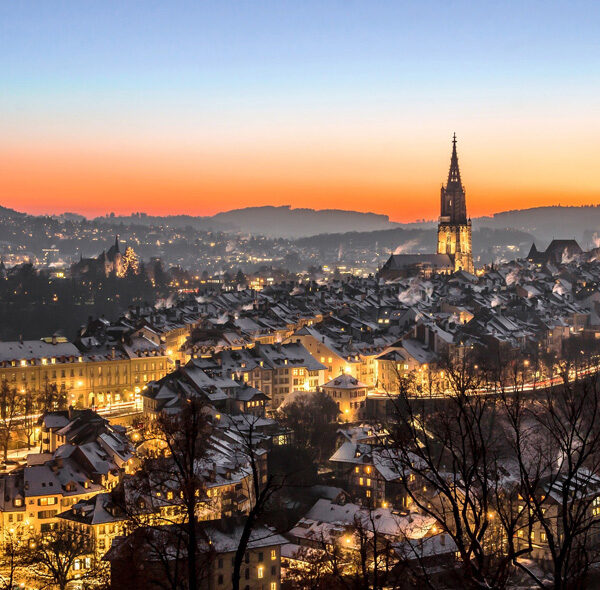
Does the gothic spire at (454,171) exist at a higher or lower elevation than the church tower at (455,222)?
higher

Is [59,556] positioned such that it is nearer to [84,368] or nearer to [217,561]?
[217,561]

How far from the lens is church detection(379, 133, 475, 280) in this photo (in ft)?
371

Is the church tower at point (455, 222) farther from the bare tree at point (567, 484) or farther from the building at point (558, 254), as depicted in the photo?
the bare tree at point (567, 484)

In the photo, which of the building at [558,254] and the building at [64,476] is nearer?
the building at [64,476]

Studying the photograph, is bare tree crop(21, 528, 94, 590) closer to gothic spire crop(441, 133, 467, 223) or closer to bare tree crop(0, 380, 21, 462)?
bare tree crop(0, 380, 21, 462)

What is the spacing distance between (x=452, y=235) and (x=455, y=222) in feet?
5.38

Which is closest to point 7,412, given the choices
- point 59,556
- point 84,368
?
point 84,368

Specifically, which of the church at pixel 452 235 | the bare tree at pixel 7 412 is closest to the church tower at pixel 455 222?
the church at pixel 452 235

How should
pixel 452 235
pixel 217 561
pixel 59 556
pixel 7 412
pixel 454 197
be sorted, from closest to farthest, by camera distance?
pixel 217 561, pixel 59 556, pixel 7 412, pixel 454 197, pixel 452 235

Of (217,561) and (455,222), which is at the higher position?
(455,222)

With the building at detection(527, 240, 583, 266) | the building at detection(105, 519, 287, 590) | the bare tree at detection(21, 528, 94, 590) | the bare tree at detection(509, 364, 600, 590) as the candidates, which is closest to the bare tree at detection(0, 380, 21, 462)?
the bare tree at detection(21, 528, 94, 590)

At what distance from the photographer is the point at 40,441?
39844 mm

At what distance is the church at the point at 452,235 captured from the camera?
113 meters

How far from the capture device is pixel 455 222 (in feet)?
383
